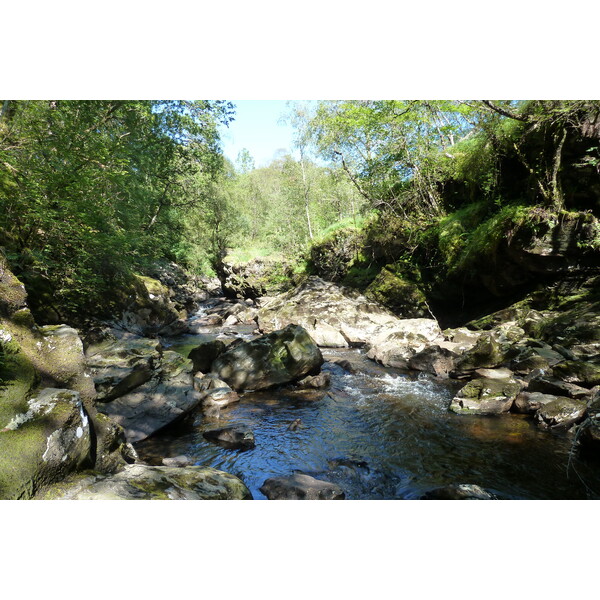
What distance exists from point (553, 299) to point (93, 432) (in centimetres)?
1071

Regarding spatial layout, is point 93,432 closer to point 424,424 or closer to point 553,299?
point 424,424

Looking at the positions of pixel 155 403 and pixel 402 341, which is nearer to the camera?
→ pixel 155 403

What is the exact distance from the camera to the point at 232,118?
34.6ft

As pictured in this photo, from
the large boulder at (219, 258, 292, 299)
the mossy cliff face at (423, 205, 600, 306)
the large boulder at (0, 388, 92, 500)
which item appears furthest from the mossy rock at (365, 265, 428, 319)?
the large boulder at (0, 388, 92, 500)

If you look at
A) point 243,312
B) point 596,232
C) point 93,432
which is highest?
point 596,232

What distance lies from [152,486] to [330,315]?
11.6 meters

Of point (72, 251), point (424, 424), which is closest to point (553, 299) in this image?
point (424, 424)

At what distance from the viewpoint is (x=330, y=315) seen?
14.2 meters

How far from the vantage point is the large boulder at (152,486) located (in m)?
2.64

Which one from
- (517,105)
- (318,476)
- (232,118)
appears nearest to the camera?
(318,476)

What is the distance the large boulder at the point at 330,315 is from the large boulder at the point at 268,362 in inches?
153

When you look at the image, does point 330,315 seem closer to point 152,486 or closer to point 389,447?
point 389,447

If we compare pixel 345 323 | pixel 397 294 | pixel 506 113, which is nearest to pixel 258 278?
pixel 345 323
